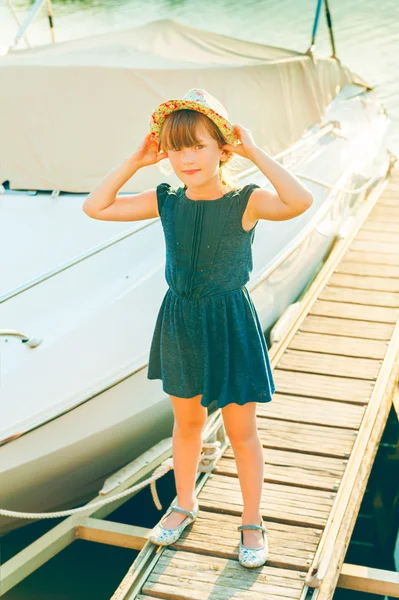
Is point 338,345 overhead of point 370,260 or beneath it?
beneath

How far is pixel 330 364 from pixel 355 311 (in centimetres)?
72

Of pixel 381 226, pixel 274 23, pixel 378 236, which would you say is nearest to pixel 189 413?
pixel 378 236

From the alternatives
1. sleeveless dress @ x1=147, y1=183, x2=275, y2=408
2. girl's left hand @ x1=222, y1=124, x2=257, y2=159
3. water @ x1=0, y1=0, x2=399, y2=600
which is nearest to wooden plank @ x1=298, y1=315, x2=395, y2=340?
sleeveless dress @ x1=147, y1=183, x2=275, y2=408

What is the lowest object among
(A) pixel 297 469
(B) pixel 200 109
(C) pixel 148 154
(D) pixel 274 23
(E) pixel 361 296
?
(A) pixel 297 469

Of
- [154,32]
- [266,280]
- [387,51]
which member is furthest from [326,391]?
[387,51]

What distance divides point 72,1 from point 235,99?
32.3 feet

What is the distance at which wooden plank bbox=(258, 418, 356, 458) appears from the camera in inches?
137

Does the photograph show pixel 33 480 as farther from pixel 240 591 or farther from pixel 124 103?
pixel 124 103

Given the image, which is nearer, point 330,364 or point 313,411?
point 313,411

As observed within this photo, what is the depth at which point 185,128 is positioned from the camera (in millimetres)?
2252

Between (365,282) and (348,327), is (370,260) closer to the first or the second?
(365,282)

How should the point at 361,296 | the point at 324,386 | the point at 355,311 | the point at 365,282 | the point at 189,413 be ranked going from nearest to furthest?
the point at 189,413, the point at 324,386, the point at 355,311, the point at 361,296, the point at 365,282

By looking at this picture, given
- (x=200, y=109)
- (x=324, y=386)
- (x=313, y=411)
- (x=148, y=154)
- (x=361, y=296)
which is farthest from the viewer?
(x=361, y=296)

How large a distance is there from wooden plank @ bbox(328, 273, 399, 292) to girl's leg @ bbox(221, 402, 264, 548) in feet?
9.11
